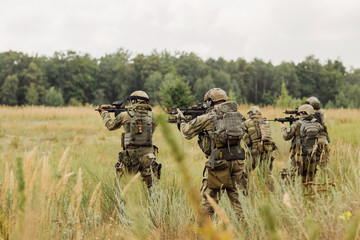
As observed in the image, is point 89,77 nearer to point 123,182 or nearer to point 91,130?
point 91,130

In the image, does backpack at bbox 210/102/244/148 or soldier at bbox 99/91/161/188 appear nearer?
backpack at bbox 210/102/244/148

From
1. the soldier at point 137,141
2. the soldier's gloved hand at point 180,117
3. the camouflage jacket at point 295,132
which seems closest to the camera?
the soldier's gloved hand at point 180,117

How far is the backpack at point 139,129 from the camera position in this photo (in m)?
4.88

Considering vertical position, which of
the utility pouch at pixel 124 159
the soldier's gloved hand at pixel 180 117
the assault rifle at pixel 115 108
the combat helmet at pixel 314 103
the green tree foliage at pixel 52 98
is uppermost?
the green tree foliage at pixel 52 98

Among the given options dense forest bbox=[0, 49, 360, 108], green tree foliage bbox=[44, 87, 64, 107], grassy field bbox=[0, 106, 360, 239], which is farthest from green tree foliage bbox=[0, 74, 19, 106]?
grassy field bbox=[0, 106, 360, 239]

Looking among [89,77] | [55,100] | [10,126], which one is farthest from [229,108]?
[89,77]

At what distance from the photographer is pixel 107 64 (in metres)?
68.6

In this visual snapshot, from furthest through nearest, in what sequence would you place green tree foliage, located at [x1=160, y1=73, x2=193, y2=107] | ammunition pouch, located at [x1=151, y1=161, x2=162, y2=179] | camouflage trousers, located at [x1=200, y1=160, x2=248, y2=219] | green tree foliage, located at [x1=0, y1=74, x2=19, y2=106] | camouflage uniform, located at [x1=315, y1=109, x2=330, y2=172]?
1. green tree foliage, located at [x1=0, y1=74, x2=19, y2=106]
2. green tree foliage, located at [x1=160, y1=73, x2=193, y2=107]
3. camouflage uniform, located at [x1=315, y1=109, x2=330, y2=172]
4. ammunition pouch, located at [x1=151, y1=161, x2=162, y2=179]
5. camouflage trousers, located at [x1=200, y1=160, x2=248, y2=219]

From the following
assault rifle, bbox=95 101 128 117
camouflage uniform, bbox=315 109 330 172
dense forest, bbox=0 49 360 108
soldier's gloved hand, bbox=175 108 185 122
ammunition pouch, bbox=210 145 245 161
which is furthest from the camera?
dense forest, bbox=0 49 360 108

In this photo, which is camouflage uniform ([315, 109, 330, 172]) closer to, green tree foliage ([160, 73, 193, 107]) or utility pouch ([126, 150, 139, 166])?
utility pouch ([126, 150, 139, 166])

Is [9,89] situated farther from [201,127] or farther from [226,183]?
[226,183]

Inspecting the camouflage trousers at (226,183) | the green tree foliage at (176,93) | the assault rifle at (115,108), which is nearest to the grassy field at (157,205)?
the camouflage trousers at (226,183)

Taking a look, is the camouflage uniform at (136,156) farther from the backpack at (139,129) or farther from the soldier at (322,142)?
the soldier at (322,142)

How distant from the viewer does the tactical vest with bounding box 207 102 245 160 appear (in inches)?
156
